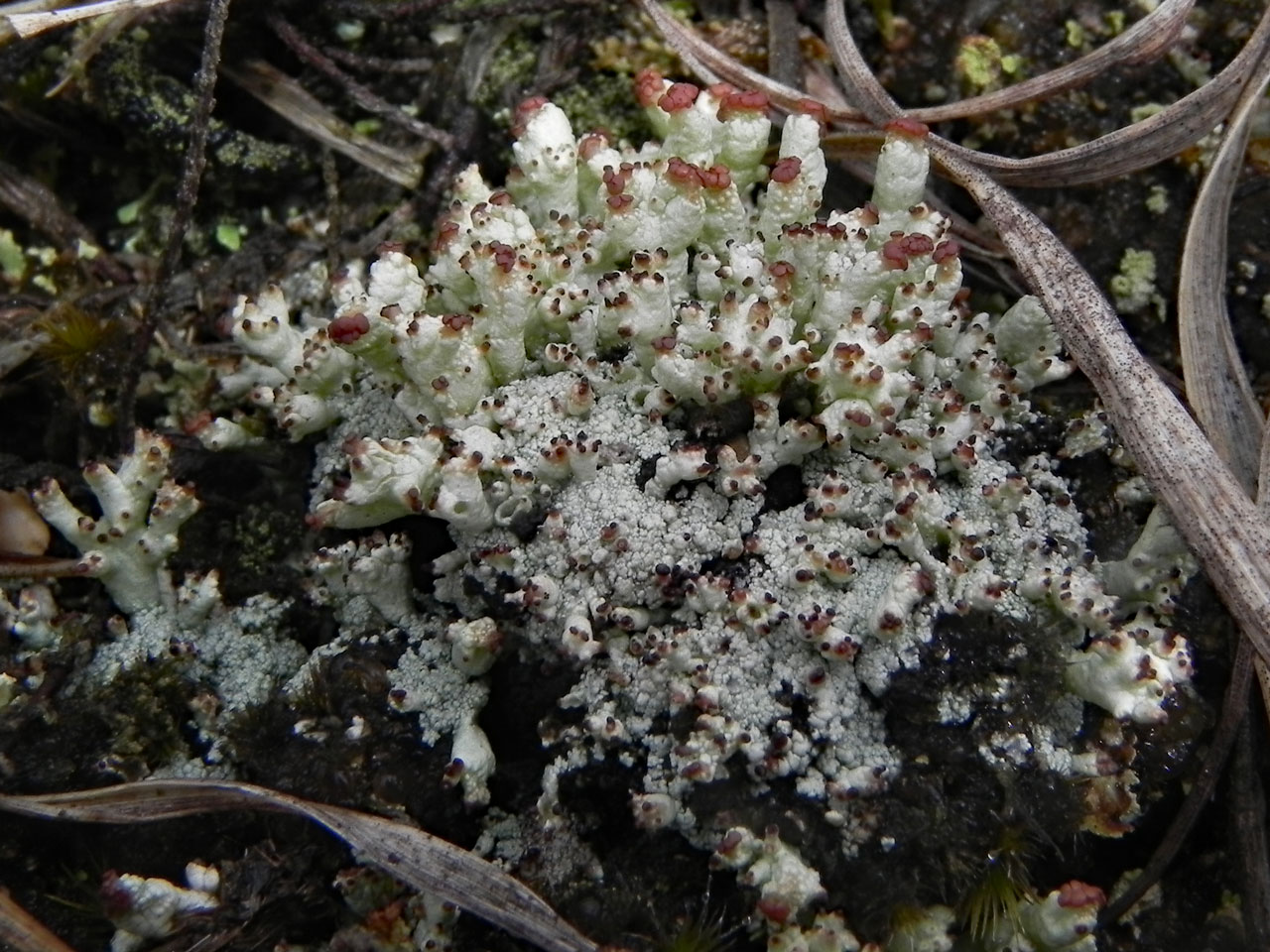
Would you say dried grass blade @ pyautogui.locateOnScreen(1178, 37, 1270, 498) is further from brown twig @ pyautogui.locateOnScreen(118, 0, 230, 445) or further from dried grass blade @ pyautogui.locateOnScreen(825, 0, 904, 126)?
brown twig @ pyautogui.locateOnScreen(118, 0, 230, 445)

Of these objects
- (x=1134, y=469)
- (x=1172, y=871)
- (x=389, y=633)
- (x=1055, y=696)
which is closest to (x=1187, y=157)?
(x=1134, y=469)

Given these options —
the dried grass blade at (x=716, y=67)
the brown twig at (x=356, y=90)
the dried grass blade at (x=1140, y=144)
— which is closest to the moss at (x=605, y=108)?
the dried grass blade at (x=716, y=67)

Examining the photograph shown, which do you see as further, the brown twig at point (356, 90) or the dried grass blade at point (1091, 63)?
the brown twig at point (356, 90)

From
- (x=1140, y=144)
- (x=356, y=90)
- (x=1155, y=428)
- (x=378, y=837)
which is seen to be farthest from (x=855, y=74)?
(x=378, y=837)

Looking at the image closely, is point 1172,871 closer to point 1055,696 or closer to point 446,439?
point 1055,696

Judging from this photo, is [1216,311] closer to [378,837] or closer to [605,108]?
[605,108]

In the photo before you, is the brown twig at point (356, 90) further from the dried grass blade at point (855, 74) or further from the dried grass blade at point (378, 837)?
the dried grass blade at point (378, 837)
